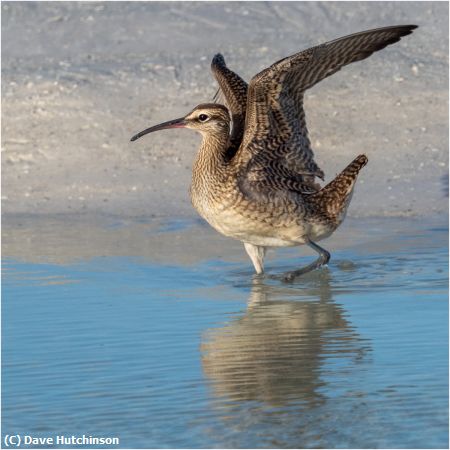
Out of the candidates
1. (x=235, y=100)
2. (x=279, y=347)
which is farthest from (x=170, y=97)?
(x=279, y=347)

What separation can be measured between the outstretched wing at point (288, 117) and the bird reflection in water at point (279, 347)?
2.83 ft

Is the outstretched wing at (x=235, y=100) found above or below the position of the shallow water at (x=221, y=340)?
above

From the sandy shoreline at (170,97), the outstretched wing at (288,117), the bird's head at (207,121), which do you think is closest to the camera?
the outstretched wing at (288,117)

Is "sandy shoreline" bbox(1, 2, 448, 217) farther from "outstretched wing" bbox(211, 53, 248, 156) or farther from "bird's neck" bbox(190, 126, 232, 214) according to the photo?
"bird's neck" bbox(190, 126, 232, 214)

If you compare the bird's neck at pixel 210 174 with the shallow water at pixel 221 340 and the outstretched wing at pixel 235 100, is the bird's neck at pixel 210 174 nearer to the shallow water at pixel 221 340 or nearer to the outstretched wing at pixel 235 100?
the outstretched wing at pixel 235 100

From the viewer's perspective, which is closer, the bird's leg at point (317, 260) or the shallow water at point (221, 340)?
the shallow water at point (221, 340)

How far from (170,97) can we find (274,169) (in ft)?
16.1

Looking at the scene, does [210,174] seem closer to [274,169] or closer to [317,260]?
[274,169]

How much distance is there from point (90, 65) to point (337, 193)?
6162mm

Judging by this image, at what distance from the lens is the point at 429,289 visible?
9.59 meters

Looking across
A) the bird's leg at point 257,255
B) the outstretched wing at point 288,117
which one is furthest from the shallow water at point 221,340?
the outstretched wing at point 288,117

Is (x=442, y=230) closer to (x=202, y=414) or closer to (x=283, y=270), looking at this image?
(x=283, y=270)

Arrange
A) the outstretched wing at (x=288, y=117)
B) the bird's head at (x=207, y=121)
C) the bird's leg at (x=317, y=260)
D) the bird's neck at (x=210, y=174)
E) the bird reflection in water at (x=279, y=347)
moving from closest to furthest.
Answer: the bird reflection in water at (x=279, y=347) → the outstretched wing at (x=288, y=117) → the bird's neck at (x=210, y=174) → the bird's leg at (x=317, y=260) → the bird's head at (x=207, y=121)

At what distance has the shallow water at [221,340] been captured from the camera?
22.2 ft
